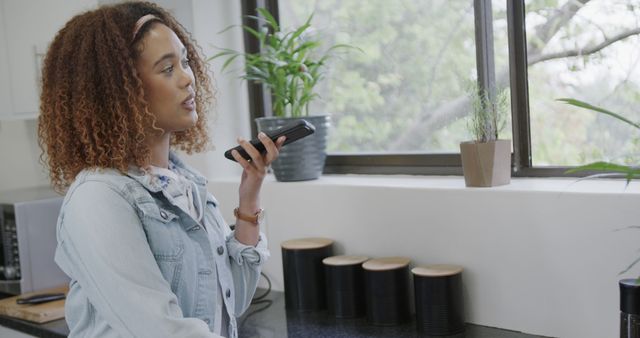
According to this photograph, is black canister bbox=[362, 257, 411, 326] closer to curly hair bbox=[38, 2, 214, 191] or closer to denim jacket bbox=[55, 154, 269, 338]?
denim jacket bbox=[55, 154, 269, 338]

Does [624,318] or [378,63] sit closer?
[624,318]

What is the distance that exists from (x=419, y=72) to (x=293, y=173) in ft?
1.57

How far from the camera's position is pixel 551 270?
1794 mm

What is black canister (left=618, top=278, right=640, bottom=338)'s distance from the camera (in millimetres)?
1425

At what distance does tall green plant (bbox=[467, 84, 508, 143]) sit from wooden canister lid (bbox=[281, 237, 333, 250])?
0.53 metres

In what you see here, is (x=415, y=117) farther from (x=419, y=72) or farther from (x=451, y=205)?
(x=451, y=205)

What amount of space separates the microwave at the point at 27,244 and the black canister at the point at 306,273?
886 mm

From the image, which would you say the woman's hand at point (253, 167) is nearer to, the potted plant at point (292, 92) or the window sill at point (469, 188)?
the window sill at point (469, 188)

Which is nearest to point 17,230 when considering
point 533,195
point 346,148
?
point 346,148

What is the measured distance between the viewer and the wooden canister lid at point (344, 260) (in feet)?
6.93

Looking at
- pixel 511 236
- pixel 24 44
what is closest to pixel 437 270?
pixel 511 236

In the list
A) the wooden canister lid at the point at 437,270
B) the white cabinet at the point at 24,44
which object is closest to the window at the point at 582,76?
the wooden canister lid at the point at 437,270

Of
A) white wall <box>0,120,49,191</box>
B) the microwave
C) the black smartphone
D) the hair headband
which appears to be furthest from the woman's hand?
white wall <box>0,120,49,191</box>

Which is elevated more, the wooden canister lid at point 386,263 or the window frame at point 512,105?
the window frame at point 512,105
